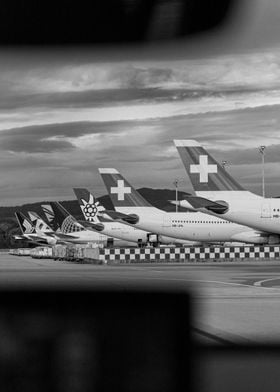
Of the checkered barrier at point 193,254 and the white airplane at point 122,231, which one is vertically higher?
the white airplane at point 122,231

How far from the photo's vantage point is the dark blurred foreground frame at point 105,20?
1.06 meters

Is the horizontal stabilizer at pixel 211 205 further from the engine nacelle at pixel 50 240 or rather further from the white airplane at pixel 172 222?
the engine nacelle at pixel 50 240

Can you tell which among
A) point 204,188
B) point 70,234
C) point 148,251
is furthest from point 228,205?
point 70,234

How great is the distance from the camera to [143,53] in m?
1.16

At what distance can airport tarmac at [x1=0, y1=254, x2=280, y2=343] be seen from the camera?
1.34 meters

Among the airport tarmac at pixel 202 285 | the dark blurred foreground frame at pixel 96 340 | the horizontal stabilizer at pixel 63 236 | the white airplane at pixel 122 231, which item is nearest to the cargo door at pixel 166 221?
the white airplane at pixel 122 231

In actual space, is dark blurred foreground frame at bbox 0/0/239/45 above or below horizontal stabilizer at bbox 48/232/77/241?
below

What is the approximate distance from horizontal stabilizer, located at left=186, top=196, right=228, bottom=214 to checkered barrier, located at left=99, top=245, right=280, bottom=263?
2.28 meters

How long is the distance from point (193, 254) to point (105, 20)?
95.4 ft

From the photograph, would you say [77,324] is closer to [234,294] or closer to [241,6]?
[241,6]

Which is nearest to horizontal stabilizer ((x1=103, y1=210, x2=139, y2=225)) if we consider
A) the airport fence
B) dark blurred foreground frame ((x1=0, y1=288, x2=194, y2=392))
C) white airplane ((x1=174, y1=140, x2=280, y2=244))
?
white airplane ((x1=174, y1=140, x2=280, y2=244))

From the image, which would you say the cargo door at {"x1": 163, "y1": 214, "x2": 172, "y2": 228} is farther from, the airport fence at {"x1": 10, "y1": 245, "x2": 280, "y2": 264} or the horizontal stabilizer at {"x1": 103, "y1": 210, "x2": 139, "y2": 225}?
the airport fence at {"x1": 10, "y1": 245, "x2": 280, "y2": 264}

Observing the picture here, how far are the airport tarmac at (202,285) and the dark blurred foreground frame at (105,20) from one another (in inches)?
14.9

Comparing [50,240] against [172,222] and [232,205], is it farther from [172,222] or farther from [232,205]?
[232,205]
